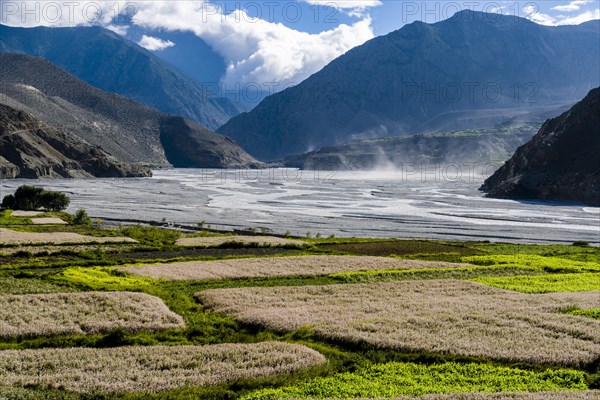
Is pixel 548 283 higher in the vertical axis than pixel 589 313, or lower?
lower

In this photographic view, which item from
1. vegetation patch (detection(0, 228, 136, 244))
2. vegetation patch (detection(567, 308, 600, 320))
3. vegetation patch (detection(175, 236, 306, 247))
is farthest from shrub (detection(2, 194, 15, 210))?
vegetation patch (detection(567, 308, 600, 320))

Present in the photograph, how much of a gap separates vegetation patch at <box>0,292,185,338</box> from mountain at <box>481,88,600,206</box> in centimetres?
12912

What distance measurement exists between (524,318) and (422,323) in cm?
484

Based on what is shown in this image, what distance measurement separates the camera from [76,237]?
58531 millimetres

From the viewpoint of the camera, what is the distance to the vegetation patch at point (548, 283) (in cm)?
3759

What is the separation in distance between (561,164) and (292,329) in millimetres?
149676

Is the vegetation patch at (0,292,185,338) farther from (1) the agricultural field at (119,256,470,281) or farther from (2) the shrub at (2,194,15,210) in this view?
(2) the shrub at (2,194,15,210)

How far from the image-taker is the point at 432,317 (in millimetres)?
27484

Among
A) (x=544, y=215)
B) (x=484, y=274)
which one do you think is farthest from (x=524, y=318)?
(x=544, y=215)

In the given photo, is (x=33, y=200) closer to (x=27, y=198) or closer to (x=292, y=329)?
(x=27, y=198)

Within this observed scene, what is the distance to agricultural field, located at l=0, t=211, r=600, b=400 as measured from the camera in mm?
18547

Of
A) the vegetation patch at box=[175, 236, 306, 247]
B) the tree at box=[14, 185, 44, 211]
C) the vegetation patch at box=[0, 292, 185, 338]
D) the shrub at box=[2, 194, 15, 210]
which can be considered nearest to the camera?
the vegetation patch at box=[0, 292, 185, 338]

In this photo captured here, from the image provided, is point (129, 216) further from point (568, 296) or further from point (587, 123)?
point (587, 123)

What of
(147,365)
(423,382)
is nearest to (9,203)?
(147,365)
